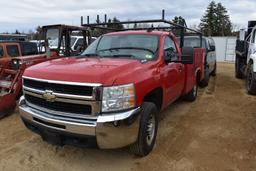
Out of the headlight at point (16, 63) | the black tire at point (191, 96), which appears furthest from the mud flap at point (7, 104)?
the black tire at point (191, 96)

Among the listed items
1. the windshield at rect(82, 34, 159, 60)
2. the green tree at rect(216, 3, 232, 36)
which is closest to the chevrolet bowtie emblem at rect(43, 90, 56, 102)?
the windshield at rect(82, 34, 159, 60)

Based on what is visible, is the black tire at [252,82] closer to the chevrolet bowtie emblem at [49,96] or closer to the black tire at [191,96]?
the black tire at [191,96]

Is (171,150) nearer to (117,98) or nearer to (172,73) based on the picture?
(172,73)

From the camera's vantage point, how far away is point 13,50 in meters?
10.2

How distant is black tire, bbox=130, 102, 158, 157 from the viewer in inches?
158

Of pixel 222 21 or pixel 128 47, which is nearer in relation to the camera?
pixel 128 47

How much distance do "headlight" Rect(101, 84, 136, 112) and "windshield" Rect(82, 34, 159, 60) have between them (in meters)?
1.29

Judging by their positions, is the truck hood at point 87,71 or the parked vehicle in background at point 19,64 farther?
the parked vehicle in background at point 19,64

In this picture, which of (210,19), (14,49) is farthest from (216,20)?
(14,49)

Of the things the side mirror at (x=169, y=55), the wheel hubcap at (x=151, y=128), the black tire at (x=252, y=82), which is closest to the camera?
the wheel hubcap at (x=151, y=128)

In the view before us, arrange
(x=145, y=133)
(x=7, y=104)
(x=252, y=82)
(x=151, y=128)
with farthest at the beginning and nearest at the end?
(x=252, y=82), (x=7, y=104), (x=151, y=128), (x=145, y=133)

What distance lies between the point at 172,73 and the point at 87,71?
82.7 inches

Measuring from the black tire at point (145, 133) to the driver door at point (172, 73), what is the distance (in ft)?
2.92

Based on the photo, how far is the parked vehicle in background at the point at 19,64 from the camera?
6625 millimetres
